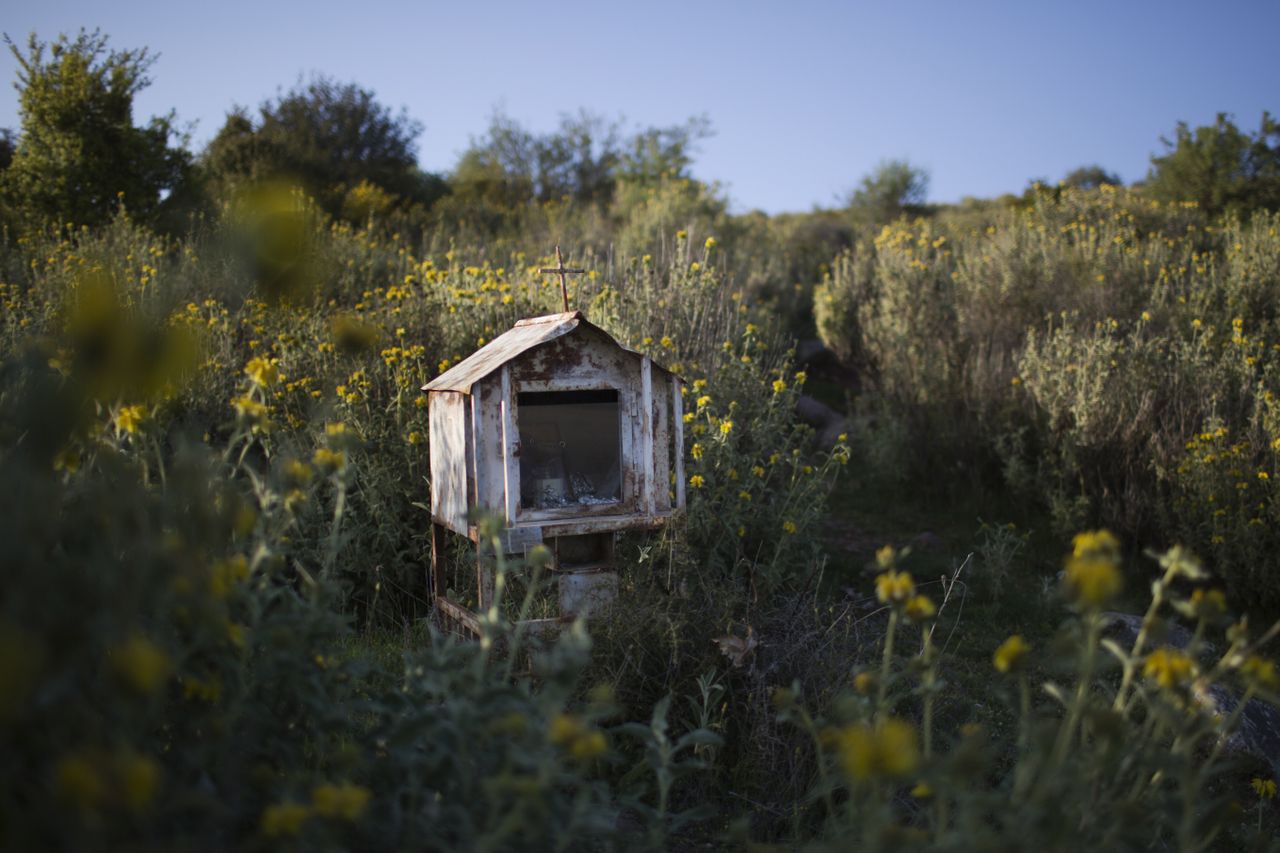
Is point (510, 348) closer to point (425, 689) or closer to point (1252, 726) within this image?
point (425, 689)

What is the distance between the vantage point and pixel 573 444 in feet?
10.8

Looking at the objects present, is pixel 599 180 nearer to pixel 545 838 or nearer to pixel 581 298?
pixel 581 298

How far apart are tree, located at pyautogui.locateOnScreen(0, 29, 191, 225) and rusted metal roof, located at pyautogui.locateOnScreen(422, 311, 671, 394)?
251 inches

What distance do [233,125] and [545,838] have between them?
15.5 meters

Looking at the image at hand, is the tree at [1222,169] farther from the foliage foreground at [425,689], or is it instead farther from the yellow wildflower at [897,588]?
the yellow wildflower at [897,588]

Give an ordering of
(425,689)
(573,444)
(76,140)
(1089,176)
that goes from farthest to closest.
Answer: (1089,176), (76,140), (573,444), (425,689)

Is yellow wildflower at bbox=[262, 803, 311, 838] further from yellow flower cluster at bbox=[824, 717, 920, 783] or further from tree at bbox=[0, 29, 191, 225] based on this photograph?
tree at bbox=[0, 29, 191, 225]

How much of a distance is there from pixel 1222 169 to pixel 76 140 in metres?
12.6

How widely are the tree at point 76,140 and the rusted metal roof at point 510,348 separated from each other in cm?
637

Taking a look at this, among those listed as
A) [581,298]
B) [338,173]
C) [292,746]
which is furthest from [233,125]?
[292,746]

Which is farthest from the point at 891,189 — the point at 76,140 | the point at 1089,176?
the point at 76,140

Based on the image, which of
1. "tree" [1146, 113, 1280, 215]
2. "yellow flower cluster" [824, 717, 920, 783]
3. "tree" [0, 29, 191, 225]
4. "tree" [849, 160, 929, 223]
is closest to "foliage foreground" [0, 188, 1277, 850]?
"yellow flower cluster" [824, 717, 920, 783]

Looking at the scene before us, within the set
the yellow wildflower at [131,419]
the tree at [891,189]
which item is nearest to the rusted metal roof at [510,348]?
the yellow wildflower at [131,419]

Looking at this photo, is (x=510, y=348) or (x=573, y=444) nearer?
(x=510, y=348)
